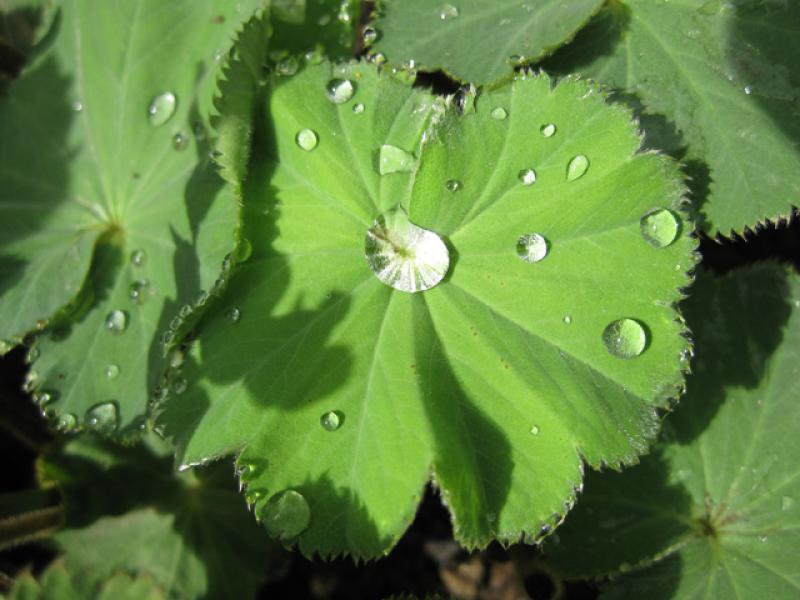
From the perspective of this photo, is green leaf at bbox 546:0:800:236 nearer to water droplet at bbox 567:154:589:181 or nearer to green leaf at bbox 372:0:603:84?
green leaf at bbox 372:0:603:84

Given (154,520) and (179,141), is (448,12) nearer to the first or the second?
(179,141)

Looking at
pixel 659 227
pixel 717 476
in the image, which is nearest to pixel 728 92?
pixel 659 227

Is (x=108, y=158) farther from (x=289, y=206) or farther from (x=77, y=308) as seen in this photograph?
(x=289, y=206)

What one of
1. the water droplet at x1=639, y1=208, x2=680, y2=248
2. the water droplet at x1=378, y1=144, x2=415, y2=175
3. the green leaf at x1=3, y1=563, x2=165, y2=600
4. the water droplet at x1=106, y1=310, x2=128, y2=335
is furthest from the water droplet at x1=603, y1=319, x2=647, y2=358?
the water droplet at x1=106, y1=310, x2=128, y2=335

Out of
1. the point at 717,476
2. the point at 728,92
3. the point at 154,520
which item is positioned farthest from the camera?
the point at 154,520

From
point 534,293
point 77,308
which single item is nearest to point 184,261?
point 77,308

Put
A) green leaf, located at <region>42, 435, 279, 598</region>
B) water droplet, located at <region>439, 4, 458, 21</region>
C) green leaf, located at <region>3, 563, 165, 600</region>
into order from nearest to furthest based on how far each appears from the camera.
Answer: green leaf, located at <region>3, 563, 165, 600</region>
water droplet, located at <region>439, 4, 458, 21</region>
green leaf, located at <region>42, 435, 279, 598</region>

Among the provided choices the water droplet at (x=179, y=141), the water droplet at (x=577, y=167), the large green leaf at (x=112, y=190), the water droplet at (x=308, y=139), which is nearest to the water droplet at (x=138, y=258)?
the large green leaf at (x=112, y=190)
